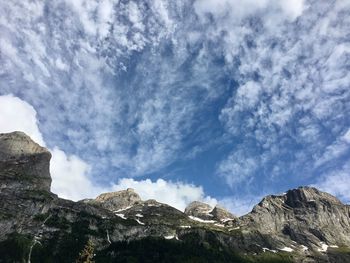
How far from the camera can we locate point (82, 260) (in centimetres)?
5959
